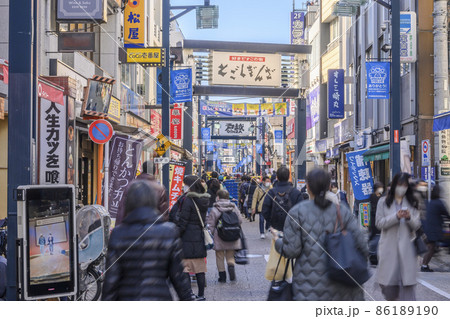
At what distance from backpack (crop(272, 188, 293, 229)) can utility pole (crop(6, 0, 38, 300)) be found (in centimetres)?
421

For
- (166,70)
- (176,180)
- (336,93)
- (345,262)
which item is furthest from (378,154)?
(345,262)

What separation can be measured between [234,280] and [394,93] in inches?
307

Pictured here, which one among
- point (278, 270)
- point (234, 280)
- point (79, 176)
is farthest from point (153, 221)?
point (79, 176)

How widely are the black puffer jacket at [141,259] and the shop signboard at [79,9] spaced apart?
11.3 meters

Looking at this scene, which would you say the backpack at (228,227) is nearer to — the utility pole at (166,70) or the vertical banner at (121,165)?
the vertical banner at (121,165)

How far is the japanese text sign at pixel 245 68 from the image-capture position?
89.3 feet

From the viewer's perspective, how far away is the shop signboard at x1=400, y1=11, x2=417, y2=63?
20.9m

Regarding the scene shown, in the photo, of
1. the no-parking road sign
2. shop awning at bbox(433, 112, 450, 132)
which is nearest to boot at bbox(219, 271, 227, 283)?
the no-parking road sign

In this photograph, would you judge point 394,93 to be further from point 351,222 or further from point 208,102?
point 208,102

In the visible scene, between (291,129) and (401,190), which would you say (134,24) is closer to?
(401,190)

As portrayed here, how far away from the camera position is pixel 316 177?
16.4 ft

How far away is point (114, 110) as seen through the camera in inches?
834

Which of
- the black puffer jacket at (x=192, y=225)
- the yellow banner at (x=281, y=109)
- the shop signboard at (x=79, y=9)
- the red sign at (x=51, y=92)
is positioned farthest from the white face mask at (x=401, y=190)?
the yellow banner at (x=281, y=109)

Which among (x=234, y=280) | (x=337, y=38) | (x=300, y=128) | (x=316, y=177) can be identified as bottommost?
(x=234, y=280)
